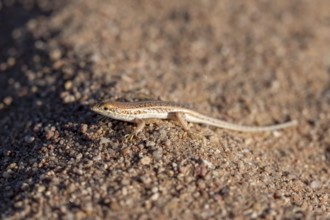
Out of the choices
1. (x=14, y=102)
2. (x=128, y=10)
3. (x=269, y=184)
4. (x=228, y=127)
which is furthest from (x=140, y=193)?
(x=128, y=10)

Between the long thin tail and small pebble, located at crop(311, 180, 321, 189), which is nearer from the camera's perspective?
small pebble, located at crop(311, 180, 321, 189)

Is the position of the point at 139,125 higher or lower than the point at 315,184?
higher

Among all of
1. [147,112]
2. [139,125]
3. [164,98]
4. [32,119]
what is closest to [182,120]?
[147,112]

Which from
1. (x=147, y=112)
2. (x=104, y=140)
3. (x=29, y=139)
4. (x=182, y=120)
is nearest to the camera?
(x=104, y=140)

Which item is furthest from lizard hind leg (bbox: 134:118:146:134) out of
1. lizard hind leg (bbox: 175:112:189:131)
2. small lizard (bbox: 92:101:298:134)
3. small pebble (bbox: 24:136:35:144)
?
small pebble (bbox: 24:136:35:144)

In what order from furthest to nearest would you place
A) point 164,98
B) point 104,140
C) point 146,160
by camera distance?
point 164,98 < point 104,140 < point 146,160

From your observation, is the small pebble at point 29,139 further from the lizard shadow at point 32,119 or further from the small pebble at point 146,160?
the small pebble at point 146,160

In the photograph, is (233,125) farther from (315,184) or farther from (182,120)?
(315,184)

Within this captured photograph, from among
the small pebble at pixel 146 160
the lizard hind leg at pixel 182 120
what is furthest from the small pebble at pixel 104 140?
the lizard hind leg at pixel 182 120

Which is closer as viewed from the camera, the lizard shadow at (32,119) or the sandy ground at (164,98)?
the sandy ground at (164,98)

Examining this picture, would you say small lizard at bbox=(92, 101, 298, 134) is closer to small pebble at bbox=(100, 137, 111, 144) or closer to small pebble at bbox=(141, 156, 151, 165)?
small pebble at bbox=(100, 137, 111, 144)
